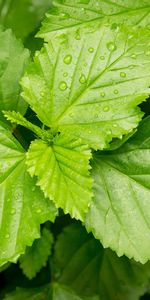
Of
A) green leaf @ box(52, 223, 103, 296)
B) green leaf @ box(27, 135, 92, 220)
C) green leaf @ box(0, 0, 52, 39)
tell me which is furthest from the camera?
green leaf @ box(0, 0, 52, 39)

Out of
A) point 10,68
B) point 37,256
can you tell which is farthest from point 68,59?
point 37,256

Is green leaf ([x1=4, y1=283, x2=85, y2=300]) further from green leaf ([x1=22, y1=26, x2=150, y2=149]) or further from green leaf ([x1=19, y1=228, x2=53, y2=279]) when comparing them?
green leaf ([x1=22, y1=26, x2=150, y2=149])

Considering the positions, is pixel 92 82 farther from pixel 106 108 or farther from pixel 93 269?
pixel 93 269

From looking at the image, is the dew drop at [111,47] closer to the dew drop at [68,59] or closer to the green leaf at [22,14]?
the dew drop at [68,59]

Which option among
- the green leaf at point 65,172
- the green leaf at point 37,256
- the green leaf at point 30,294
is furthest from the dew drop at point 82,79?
the green leaf at point 30,294

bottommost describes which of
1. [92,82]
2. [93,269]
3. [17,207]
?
[93,269]

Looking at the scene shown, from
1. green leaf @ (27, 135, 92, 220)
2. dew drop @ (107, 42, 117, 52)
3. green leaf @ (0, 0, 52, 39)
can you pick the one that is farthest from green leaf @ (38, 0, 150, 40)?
green leaf @ (0, 0, 52, 39)

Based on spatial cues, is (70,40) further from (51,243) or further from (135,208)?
(51,243)
